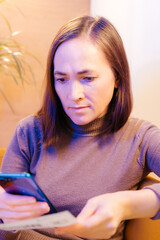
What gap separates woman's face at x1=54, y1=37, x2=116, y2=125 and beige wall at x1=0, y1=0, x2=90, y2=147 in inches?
55.3

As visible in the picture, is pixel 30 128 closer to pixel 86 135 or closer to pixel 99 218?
pixel 86 135

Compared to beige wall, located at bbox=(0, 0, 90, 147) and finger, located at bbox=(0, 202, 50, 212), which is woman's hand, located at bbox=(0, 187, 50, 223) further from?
beige wall, located at bbox=(0, 0, 90, 147)

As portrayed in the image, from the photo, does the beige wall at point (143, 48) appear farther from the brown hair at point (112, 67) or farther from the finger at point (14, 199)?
the finger at point (14, 199)

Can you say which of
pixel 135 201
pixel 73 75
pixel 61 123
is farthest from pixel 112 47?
pixel 135 201

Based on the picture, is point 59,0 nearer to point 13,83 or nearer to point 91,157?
point 13,83

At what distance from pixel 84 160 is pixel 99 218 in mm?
354

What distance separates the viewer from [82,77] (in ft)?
2.81

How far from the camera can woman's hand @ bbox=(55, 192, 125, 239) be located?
59 cm

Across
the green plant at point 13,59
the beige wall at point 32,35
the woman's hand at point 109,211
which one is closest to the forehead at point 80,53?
the woman's hand at point 109,211

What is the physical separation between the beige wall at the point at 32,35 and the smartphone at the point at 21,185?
5.40 ft

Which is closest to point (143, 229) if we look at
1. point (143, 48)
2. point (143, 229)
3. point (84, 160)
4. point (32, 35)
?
point (143, 229)

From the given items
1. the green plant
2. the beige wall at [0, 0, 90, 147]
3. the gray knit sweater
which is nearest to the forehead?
the gray knit sweater

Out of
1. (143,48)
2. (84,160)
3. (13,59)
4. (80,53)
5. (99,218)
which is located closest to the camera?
(99,218)

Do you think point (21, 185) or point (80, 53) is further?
point (80, 53)
